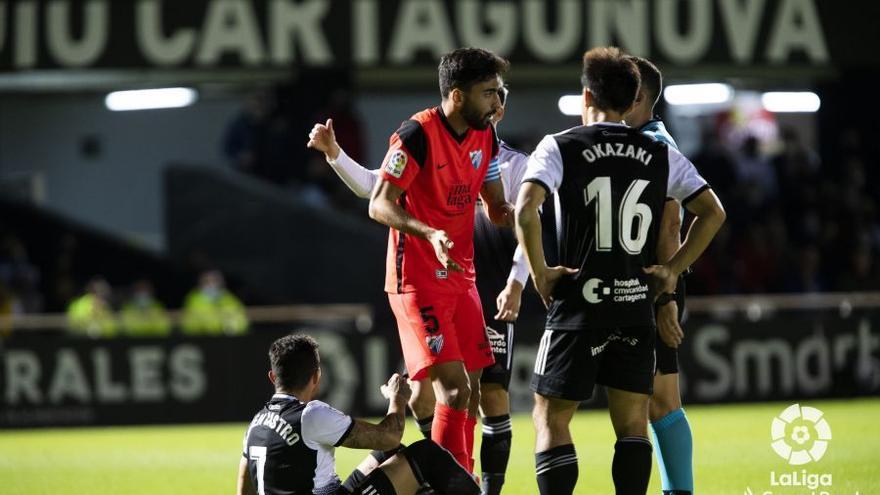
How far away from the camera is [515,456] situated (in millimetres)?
10773

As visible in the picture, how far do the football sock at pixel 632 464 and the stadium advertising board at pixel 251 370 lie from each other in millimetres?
9246

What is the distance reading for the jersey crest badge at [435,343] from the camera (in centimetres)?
655

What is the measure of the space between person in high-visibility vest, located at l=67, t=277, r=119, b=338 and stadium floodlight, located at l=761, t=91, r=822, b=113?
15.3 meters

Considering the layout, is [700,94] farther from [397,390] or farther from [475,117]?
[397,390]

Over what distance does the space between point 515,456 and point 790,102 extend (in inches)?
763

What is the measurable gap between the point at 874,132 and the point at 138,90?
1213cm

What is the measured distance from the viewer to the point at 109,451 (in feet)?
41.8

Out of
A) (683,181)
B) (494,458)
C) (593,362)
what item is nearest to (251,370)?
(494,458)

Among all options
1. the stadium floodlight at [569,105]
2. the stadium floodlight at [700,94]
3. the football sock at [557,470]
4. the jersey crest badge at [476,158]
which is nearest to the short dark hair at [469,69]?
the jersey crest badge at [476,158]

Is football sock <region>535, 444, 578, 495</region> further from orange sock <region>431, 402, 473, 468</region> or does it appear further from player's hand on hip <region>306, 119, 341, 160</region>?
player's hand on hip <region>306, 119, 341, 160</region>

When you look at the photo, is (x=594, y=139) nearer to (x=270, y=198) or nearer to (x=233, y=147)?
(x=270, y=198)

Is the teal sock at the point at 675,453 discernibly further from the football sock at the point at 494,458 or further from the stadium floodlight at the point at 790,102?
the stadium floodlight at the point at 790,102

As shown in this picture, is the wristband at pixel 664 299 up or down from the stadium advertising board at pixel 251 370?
up

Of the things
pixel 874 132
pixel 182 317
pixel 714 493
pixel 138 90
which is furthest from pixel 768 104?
pixel 714 493
